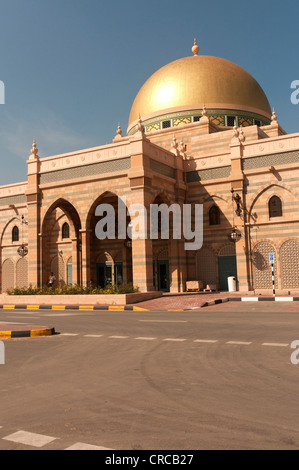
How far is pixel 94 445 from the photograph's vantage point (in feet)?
11.3

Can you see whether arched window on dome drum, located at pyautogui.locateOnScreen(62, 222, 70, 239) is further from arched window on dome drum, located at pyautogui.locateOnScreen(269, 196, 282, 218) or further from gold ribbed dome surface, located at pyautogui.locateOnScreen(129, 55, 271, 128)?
arched window on dome drum, located at pyautogui.locateOnScreen(269, 196, 282, 218)

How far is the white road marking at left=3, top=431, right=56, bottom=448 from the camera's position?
355cm

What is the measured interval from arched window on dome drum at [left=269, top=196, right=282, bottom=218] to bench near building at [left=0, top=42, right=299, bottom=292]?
0.06m

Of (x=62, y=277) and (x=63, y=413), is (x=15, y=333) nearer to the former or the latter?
(x=63, y=413)

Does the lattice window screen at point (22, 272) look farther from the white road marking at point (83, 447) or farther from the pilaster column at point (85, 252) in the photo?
the white road marking at point (83, 447)

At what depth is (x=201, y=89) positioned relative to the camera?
32.4 metres

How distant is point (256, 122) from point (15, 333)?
1092 inches

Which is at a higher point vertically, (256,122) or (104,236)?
(256,122)

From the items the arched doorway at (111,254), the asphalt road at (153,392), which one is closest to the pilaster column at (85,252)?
the arched doorway at (111,254)

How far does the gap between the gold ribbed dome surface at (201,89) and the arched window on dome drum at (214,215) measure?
9694 millimetres

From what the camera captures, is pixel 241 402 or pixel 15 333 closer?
pixel 241 402

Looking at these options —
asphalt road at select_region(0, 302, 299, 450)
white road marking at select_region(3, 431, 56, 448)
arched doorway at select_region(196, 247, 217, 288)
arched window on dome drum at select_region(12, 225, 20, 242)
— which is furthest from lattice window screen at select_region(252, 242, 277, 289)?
white road marking at select_region(3, 431, 56, 448)

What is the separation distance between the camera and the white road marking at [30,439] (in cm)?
355

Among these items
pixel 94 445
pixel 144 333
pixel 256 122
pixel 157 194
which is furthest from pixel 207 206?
pixel 94 445
